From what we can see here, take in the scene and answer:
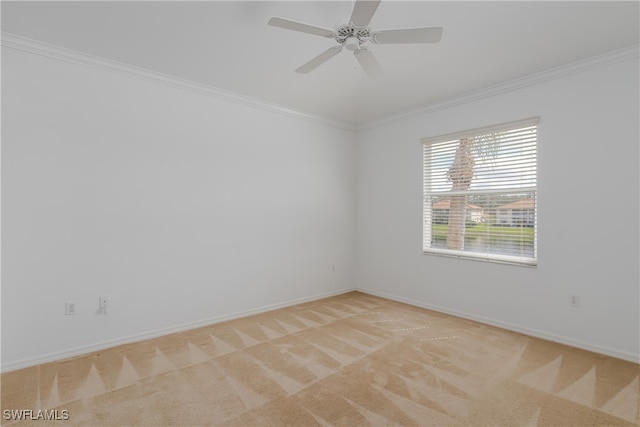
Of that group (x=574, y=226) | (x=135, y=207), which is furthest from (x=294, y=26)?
(x=574, y=226)

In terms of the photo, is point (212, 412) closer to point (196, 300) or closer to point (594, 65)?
point (196, 300)

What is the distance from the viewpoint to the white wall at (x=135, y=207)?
2.62 m

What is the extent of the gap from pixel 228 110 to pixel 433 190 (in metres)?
2.71

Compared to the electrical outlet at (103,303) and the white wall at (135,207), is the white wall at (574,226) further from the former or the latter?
the electrical outlet at (103,303)

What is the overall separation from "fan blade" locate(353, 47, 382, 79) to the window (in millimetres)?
1804

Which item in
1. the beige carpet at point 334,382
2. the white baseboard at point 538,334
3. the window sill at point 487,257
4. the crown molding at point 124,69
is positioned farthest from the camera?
the window sill at point 487,257

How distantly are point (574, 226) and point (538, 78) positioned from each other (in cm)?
148

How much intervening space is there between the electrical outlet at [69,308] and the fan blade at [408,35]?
126 inches

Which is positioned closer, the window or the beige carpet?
the beige carpet

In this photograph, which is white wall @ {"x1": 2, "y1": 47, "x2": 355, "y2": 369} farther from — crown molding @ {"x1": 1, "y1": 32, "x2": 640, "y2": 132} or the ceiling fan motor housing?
the ceiling fan motor housing

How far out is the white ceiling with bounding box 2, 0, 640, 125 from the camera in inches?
87.4

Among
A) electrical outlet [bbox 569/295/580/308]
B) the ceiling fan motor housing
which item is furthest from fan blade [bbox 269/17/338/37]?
electrical outlet [bbox 569/295/580/308]

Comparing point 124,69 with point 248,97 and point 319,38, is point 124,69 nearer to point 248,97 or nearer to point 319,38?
point 248,97

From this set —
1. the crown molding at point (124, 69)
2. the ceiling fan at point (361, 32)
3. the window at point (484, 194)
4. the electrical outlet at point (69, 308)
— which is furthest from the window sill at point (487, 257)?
the electrical outlet at point (69, 308)
